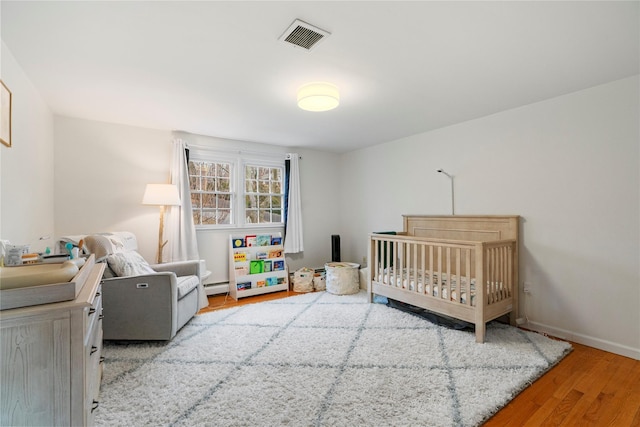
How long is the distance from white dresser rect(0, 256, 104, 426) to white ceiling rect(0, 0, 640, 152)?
148 cm

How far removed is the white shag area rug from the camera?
1.62 m

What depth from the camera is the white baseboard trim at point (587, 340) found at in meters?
→ 2.30

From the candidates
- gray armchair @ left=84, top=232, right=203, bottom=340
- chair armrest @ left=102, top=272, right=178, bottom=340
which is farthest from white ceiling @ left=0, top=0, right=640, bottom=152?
chair armrest @ left=102, top=272, right=178, bottom=340

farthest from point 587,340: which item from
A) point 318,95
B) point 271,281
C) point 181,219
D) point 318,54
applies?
point 181,219

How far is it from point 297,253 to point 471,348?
2.90m

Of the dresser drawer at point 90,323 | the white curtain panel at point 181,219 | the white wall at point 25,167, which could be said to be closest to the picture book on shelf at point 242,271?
the white curtain panel at point 181,219

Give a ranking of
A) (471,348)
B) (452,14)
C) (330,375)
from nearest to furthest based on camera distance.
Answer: (452,14) → (330,375) → (471,348)

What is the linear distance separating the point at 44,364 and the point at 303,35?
192cm

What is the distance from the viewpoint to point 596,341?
8.09ft

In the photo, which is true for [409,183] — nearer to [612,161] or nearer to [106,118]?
→ [612,161]

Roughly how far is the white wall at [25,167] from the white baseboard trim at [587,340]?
4292 millimetres

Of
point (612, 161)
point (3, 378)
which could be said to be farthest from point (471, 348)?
point (3, 378)

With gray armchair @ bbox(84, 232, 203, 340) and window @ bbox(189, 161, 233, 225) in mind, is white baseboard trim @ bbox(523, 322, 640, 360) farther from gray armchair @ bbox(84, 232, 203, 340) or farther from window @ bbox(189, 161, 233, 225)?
window @ bbox(189, 161, 233, 225)

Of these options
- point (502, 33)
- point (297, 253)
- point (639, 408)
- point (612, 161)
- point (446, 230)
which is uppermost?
point (502, 33)
